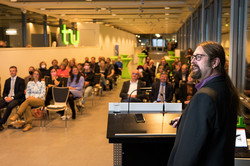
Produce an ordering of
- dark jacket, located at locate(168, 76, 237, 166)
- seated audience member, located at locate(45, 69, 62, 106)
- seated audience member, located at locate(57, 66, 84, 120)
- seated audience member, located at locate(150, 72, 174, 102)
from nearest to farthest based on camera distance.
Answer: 1. dark jacket, located at locate(168, 76, 237, 166)
2. seated audience member, located at locate(150, 72, 174, 102)
3. seated audience member, located at locate(57, 66, 84, 120)
4. seated audience member, located at locate(45, 69, 62, 106)

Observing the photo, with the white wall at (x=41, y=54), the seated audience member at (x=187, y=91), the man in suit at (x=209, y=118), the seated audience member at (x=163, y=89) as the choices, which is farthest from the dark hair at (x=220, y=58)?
the white wall at (x=41, y=54)

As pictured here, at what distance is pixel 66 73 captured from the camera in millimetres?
10703

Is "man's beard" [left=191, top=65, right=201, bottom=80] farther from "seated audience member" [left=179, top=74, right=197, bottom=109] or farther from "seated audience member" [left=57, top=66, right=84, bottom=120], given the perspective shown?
"seated audience member" [left=57, top=66, right=84, bottom=120]

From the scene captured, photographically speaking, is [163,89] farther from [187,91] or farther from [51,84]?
[51,84]

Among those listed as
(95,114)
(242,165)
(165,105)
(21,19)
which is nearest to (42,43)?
(21,19)

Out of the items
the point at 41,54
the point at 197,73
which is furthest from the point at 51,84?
the point at 197,73

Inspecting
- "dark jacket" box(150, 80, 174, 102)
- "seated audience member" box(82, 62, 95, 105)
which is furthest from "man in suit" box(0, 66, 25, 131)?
"dark jacket" box(150, 80, 174, 102)

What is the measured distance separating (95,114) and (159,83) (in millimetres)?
2196

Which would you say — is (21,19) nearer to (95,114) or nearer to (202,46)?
(95,114)

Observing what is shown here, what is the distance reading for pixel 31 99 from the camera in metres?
7.22

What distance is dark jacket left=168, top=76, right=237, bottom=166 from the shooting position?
167cm

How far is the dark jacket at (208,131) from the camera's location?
1671mm

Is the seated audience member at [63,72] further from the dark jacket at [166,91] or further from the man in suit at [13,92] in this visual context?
the dark jacket at [166,91]

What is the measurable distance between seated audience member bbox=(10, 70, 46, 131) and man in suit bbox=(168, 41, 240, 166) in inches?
226
